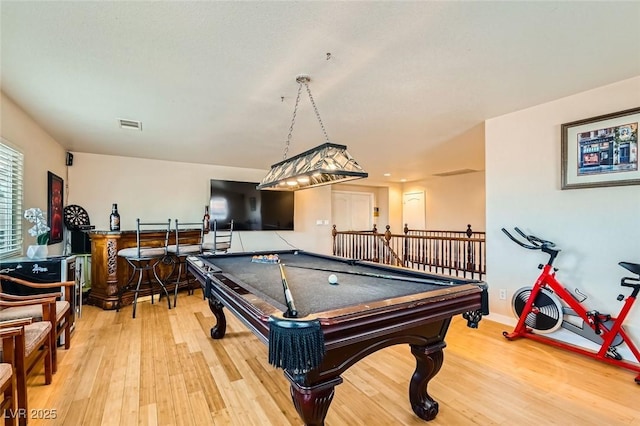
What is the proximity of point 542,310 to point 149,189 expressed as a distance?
19.5 feet

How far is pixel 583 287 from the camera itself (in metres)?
2.72

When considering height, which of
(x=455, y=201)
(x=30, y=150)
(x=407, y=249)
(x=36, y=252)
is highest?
(x=30, y=150)

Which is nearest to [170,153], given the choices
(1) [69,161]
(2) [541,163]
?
(1) [69,161]

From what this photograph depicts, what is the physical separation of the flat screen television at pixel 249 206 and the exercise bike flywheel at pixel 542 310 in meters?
4.55

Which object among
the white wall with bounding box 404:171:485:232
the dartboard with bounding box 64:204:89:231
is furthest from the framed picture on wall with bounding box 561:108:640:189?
the dartboard with bounding box 64:204:89:231

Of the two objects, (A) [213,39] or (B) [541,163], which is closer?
(A) [213,39]

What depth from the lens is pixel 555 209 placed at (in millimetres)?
2906

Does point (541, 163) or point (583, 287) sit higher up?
point (541, 163)

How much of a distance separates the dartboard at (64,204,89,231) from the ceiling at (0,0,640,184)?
163 cm

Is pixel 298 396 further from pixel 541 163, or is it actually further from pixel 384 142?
pixel 384 142

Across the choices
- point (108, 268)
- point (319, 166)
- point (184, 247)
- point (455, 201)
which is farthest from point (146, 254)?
point (455, 201)

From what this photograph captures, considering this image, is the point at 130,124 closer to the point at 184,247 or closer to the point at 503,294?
the point at 184,247

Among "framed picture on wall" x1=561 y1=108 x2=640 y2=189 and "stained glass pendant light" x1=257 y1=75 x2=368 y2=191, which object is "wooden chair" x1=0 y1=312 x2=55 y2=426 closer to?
"stained glass pendant light" x1=257 y1=75 x2=368 y2=191

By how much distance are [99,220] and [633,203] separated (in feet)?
22.2
